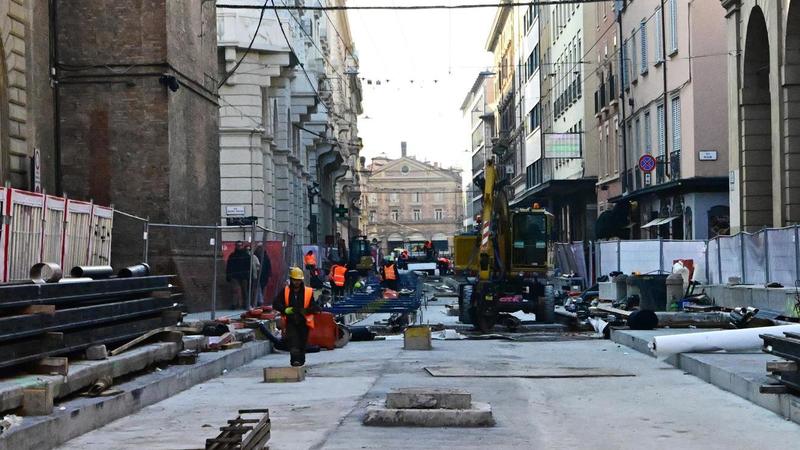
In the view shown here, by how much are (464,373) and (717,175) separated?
2411 cm

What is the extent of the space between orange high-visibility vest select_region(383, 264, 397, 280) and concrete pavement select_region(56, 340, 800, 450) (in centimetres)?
2628

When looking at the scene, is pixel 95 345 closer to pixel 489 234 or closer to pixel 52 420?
pixel 52 420

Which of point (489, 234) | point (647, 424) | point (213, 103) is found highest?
point (213, 103)

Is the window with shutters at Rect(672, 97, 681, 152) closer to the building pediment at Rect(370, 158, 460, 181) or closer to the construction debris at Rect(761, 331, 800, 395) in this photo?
the construction debris at Rect(761, 331, 800, 395)

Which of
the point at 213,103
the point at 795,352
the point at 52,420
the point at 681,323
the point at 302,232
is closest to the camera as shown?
the point at 52,420

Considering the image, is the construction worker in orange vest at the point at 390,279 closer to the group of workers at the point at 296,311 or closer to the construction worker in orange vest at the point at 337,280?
the construction worker in orange vest at the point at 337,280

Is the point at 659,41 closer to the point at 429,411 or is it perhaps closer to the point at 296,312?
the point at 296,312

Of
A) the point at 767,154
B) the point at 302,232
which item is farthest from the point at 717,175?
the point at 302,232

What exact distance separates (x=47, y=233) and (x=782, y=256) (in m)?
12.0

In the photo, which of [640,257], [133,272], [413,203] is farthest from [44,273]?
[413,203]

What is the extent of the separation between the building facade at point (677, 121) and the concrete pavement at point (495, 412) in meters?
21.0

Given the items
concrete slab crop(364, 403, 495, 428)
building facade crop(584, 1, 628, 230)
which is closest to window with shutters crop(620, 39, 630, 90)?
building facade crop(584, 1, 628, 230)

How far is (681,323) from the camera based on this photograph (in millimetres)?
22656

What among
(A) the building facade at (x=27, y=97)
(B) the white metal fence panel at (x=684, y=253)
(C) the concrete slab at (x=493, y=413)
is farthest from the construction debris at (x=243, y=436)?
(B) the white metal fence panel at (x=684, y=253)
